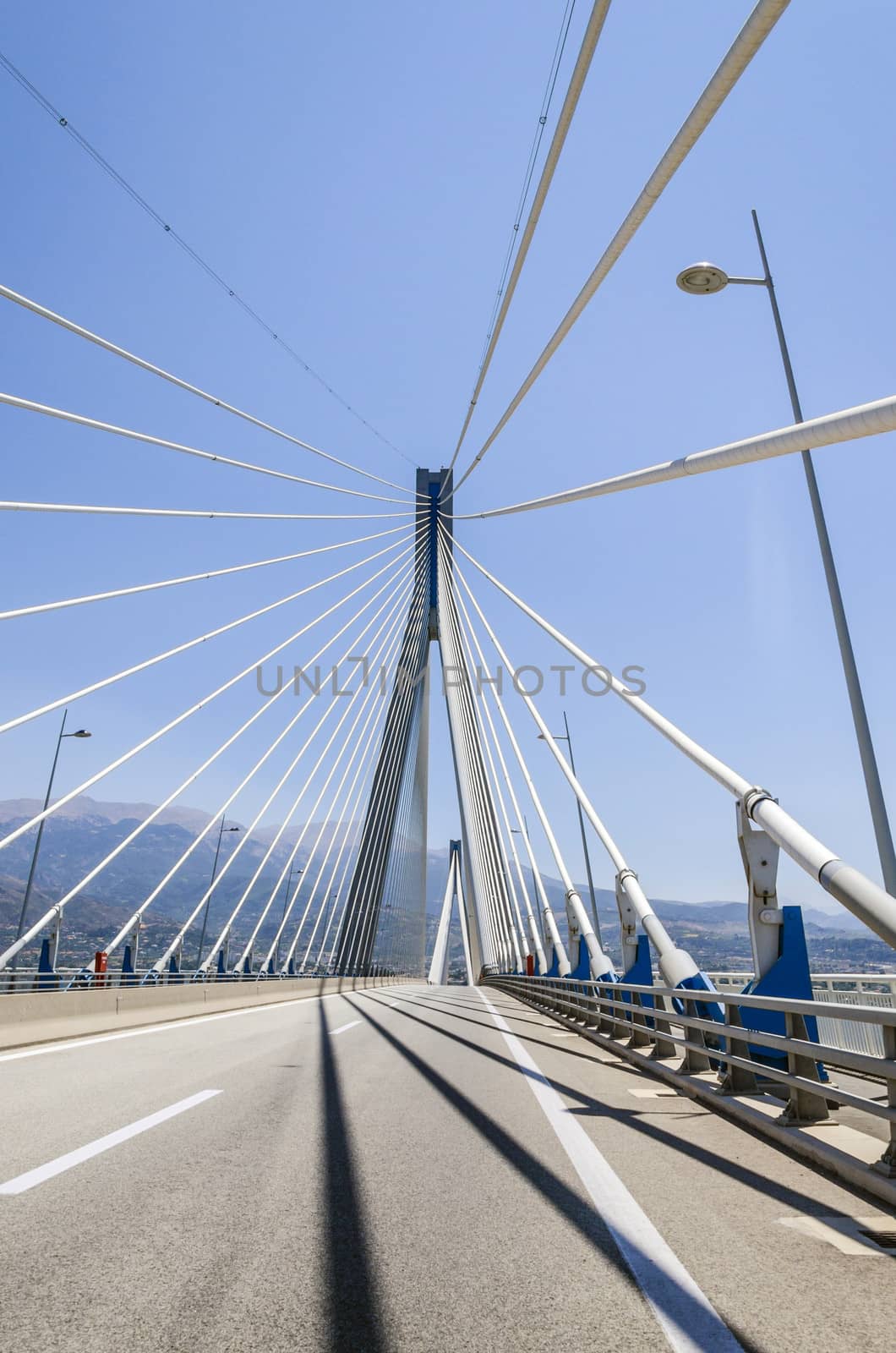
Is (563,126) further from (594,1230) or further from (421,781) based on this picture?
(421,781)

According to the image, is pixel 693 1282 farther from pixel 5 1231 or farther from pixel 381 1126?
pixel 381 1126

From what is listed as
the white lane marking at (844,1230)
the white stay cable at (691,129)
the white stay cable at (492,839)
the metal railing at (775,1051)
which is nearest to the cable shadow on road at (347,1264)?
the white lane marking at (844,1230)

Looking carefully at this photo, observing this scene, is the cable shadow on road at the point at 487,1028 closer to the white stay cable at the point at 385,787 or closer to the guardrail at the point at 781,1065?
the guardrail at the point at 781,1065

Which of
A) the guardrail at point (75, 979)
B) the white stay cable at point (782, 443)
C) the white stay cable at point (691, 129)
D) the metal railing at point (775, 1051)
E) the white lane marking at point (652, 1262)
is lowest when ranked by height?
the white lane marking at point (652, 1262)

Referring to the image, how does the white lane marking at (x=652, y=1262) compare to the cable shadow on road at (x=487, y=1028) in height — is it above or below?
below

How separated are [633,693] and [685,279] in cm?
471

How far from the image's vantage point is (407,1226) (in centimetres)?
427

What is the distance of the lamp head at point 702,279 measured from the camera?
1145cm

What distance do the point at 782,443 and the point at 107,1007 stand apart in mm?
12937

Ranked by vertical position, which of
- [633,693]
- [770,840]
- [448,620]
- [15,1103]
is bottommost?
[15,1103]

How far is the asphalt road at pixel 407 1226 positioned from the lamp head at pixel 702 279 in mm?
8616

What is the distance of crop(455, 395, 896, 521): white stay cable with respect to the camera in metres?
5.99

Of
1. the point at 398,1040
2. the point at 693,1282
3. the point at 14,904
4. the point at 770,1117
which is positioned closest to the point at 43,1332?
the point at 693,1282

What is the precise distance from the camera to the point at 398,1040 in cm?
1327
